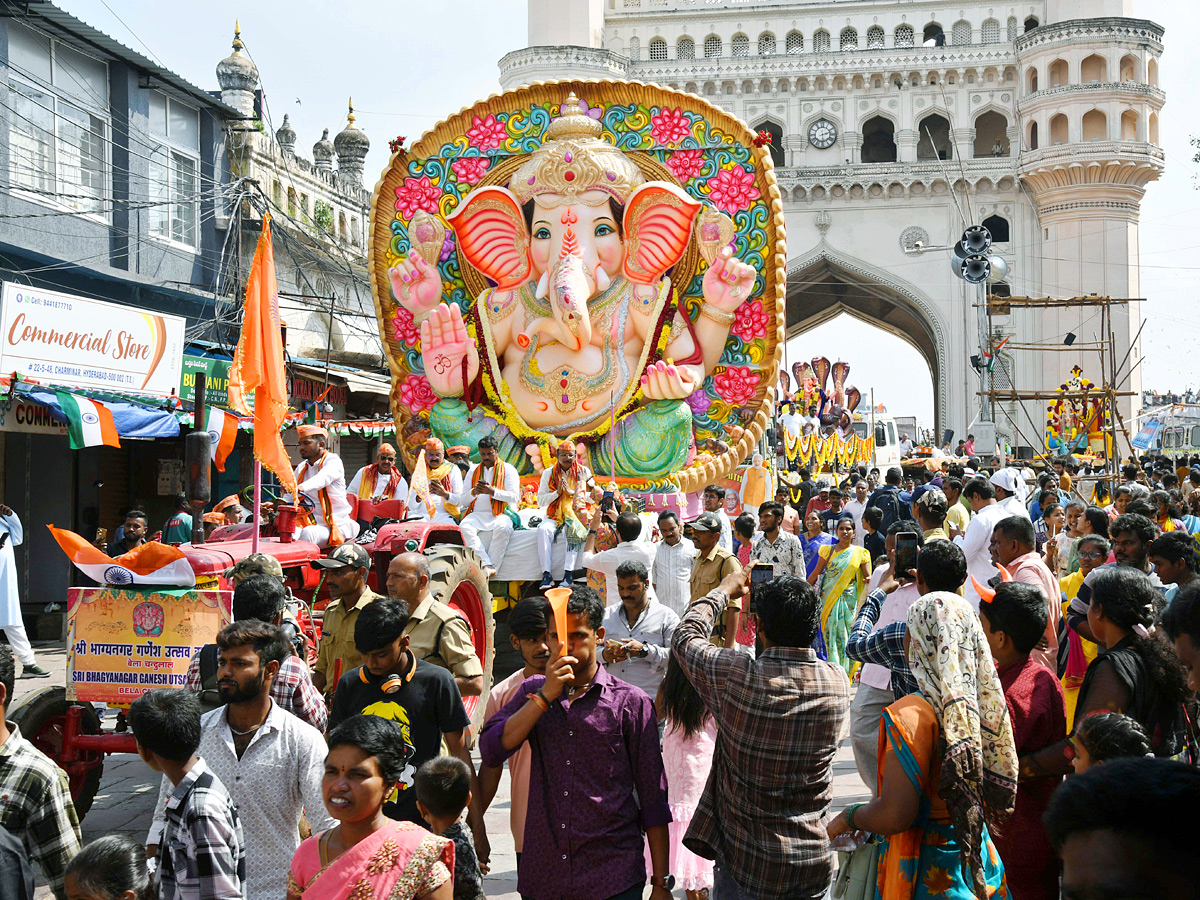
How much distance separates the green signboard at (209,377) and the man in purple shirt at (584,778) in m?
11.9

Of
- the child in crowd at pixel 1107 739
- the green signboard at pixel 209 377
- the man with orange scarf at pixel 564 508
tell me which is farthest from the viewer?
the green signboard at pixel 209 377

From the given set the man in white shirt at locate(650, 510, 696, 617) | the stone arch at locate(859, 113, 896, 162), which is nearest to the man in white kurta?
the man in white shirt at locate(650, 510, 696, 617)

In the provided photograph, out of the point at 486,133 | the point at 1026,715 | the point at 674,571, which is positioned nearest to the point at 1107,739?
the point at 1026,715

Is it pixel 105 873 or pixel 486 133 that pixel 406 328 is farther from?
pixel 105 873

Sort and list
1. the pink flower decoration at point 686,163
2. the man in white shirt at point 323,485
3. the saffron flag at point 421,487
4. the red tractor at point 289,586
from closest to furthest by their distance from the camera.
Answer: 1. the red tractor at point 289,586
2. the man in white shirt at point 323,485
3. the saffron flag at point 421,487
4. the pink flower decoration at point 686,163

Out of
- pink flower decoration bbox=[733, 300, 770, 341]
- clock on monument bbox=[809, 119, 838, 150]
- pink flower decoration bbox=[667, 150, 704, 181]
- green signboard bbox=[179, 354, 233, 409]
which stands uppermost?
clock on monument bbox=[809, 119, 838, 150]

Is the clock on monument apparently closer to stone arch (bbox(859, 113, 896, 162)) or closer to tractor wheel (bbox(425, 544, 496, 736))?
stone arch (bbox(859, 113, 896, 162))

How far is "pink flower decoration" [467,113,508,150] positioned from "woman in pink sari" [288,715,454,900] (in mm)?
9969

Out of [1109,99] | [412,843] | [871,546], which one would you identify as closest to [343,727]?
[412,843]

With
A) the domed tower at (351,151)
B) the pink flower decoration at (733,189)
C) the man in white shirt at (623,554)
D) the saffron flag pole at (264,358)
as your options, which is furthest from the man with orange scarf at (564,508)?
the domed tower at (351,151)

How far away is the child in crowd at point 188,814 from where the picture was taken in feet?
9.18

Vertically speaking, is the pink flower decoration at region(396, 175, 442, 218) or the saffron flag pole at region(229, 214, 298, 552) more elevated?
the pink flower decoration at region(396, 175, 442, 218)

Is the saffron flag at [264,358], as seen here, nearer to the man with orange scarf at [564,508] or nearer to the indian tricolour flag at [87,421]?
the man with orange scarf at [564,508]

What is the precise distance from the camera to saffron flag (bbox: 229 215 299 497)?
617 cm
